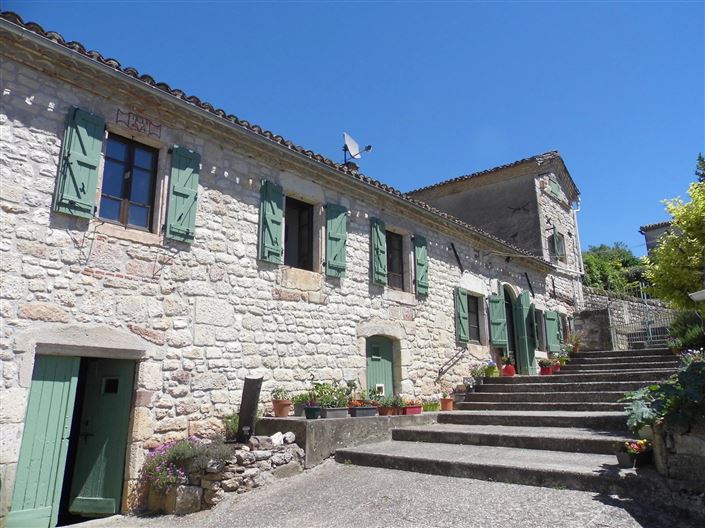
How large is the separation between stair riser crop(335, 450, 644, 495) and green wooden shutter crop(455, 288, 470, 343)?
4756 mm

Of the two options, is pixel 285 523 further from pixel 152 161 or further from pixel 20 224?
pixel 152 161

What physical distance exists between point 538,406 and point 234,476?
568cm

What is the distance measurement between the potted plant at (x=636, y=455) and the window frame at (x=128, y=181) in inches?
228

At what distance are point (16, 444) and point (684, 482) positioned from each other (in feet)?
19.9

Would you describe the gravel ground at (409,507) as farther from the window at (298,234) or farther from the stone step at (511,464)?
the window at (298,234)

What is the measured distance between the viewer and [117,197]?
5.82 meters

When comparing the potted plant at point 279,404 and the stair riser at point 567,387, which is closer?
the potted plant at point 279,404

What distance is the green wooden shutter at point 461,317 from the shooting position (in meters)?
10.4

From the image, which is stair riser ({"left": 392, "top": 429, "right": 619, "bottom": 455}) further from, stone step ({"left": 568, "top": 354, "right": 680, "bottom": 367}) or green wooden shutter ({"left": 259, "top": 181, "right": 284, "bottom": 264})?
stone step ({"left": 568, "top": 354, "right": 680, "bottom": 367})

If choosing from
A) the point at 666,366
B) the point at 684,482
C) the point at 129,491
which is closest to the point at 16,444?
the point at 129,491

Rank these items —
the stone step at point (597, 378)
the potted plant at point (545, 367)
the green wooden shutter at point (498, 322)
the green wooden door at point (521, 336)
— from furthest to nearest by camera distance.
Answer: the green wooden door at point (521, 336)
the potted plant at point (545, 367)
the green wooden shutter at point (498, 322)
the stone step at point (597, 378)

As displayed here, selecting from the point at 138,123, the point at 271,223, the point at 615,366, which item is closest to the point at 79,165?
the point at 138,123

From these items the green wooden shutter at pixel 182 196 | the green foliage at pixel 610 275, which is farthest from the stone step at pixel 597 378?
the green foliage at pixel 610 275

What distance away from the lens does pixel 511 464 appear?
17.1 ft
